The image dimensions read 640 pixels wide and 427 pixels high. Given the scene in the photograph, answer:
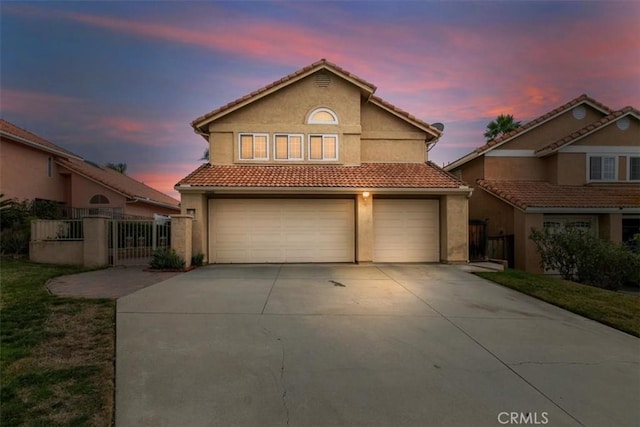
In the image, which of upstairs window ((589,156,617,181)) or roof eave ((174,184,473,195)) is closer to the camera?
roof eave ((174,184,473,195))

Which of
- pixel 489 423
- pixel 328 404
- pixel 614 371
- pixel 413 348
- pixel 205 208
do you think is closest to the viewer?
pixel 489 423

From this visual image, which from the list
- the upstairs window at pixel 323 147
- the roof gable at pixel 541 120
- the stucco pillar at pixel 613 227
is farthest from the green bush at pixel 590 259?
the upstairs window at pixel 323 147

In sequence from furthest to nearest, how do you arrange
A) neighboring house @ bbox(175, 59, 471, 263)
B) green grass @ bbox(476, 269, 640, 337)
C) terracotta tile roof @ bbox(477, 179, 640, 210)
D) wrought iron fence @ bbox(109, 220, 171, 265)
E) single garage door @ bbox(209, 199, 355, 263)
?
terracotta tile roof @ bbox(477, 179, 640, 210)
single garage door @ bbox(209, 199, 355, 263)
neighboring house @ bbox(175, 59, 471, 263)
wrought iron fence @ bbox(109, 220, 171, 265)
green grass @ bbox(476, 269, 640, 337)

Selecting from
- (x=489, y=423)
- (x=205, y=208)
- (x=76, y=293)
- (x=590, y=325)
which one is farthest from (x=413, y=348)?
(x=205, y=208)

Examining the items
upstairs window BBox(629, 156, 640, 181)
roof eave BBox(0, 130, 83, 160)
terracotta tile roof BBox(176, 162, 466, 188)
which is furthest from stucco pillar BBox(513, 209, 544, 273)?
roof eave BBox(0, 130, 83, 160)

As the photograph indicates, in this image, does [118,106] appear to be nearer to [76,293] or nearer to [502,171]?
[76,293]

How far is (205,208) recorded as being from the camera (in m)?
12.6

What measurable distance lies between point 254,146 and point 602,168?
17.2 meters

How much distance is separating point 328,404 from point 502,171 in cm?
1717

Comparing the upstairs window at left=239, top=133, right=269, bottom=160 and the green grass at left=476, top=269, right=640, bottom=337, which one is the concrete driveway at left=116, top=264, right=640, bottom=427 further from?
the upstairs window at left=239, top=133, right=269, bottom=160

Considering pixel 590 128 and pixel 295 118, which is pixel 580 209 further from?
pixel 295 118

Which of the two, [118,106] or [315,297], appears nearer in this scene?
Result: [315,297]

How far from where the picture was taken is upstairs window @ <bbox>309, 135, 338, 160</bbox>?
1385cm

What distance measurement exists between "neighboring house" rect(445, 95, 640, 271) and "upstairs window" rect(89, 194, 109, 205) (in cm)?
2102
